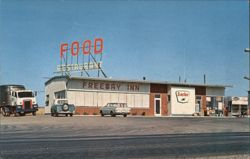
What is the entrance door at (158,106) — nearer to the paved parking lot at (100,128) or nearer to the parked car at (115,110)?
the parked car at (115,110)

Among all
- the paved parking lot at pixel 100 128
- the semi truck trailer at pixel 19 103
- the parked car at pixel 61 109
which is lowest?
the paved parking lot at pixel 100 128

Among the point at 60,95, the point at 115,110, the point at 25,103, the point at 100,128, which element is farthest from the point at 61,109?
the point at 100,128

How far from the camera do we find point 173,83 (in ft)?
200

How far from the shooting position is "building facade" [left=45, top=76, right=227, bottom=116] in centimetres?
5238

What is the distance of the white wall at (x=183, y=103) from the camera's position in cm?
5981

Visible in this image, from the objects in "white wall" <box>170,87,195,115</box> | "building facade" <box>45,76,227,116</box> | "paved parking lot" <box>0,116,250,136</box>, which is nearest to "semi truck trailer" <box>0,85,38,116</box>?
"paved parking lot" <box>0,116,250,136</box>

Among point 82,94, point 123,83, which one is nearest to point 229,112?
point 123,83

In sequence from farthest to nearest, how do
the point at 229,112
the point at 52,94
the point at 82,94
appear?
1. the point at 229,112
2. the point at 82,94
3. the point at 52,94

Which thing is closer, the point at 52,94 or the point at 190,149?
the point at 190,149

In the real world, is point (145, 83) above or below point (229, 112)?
above

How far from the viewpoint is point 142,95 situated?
58344 millimetres

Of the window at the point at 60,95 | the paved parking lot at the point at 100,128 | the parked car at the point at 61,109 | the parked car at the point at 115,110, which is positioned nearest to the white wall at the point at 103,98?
the window at the point at 60,95

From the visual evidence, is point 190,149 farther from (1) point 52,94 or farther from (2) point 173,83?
(2) point 173,83

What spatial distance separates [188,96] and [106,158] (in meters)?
51.4
